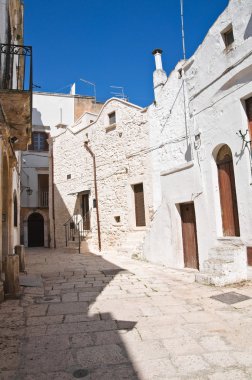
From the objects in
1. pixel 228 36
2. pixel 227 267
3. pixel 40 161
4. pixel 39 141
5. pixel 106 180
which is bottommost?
pixel 227 267

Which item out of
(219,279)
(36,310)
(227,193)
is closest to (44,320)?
(36,310)

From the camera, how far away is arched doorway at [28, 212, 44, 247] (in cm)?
2016

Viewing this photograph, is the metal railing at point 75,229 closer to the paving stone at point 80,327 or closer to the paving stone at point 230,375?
the paving stone at point 80,327

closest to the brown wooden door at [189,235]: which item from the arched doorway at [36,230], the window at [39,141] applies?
the arched doorway at [36,230]

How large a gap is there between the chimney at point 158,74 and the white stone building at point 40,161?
8.75m

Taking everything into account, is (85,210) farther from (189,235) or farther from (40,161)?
(189,235)

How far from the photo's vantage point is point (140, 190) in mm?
12359

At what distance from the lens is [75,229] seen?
1561 centimetres

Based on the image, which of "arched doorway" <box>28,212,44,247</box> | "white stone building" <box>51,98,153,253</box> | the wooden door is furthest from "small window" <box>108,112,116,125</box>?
"arched doorway" <box>28,212,44,247</box>

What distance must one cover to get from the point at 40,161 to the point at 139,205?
1089 centimetres

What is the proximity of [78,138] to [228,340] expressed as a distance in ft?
45.6

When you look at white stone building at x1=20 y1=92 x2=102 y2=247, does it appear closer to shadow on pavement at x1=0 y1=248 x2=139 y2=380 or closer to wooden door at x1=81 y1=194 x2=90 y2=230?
wooden door at x1=81 y1=194 x2=90 y2=230

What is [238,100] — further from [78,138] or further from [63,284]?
[78,138]

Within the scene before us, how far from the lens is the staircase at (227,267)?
241 inches
